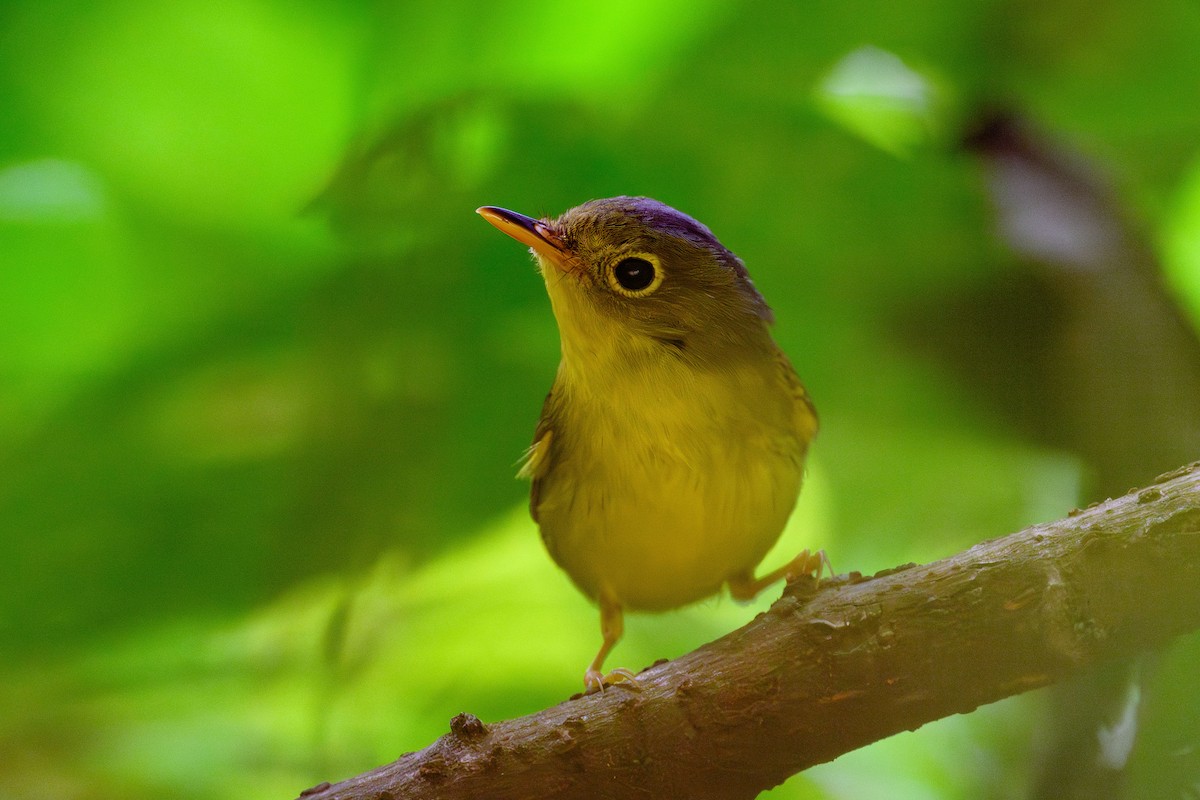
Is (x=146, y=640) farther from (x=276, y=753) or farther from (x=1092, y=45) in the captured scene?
(x=1092, y=45)

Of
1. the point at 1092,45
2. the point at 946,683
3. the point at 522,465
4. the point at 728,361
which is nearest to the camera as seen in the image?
the point at 946,683

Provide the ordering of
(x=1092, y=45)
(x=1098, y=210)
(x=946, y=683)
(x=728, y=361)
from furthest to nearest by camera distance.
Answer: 1. (x=1098, y=210)
2. (x=1092, y=45)
3. (x=728, y=361)
4. (x=946, y=683)

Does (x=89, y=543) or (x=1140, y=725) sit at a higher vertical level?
(x=89, y=543)

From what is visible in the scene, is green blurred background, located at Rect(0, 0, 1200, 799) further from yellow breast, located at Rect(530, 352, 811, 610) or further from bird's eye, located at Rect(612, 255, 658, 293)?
bird's eye, located at Rect(612, 255, 658, 293)

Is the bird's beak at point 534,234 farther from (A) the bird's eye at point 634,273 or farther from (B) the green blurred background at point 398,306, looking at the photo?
(B) the green blurred background at point 398,306

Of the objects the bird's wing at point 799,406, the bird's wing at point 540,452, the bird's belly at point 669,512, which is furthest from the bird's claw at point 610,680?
the bird's wing at point 799,406

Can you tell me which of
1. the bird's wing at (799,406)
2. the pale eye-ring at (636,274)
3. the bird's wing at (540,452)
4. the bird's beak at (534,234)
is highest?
the bird's beak at (534,234)

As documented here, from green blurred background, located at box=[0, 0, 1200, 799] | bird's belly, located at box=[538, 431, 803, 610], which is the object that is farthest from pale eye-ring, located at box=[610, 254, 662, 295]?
green blurred background, located at box=[0, 0, 1200, 799]

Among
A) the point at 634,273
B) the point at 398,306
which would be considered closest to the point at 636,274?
the point at 634,273

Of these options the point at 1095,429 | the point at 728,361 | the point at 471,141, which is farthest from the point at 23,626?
A: the point at 1095,429
